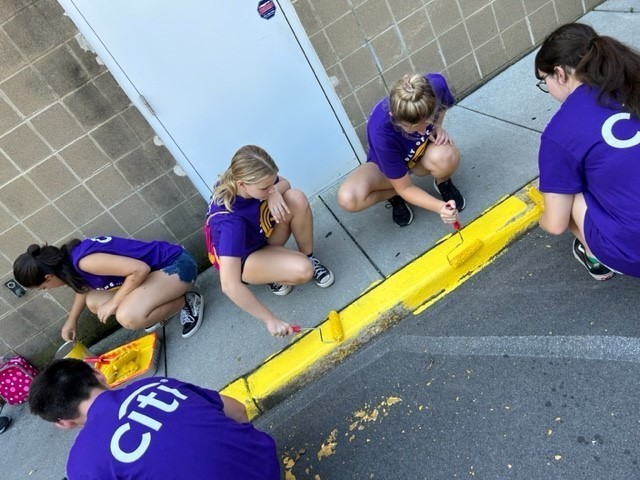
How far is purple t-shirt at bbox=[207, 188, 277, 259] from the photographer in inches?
101

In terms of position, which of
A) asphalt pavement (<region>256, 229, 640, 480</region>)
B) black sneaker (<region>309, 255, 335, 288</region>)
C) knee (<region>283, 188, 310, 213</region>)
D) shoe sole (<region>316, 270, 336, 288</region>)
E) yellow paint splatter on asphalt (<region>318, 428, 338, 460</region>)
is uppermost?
knee (<region>283, 188, 310, 213</region>)

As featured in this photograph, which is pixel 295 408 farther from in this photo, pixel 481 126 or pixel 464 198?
pixel 481 126

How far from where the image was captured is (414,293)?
273cm

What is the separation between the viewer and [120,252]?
313 cm

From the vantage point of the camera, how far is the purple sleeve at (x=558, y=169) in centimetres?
193

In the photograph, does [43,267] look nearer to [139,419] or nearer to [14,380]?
[14,380]

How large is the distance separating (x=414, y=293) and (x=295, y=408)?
0.89 meters

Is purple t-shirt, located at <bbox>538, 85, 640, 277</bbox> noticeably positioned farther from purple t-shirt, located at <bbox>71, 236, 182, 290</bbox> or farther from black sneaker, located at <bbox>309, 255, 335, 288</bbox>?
purple t-shirt, located at <bbox>71, 236, 182, 290</bbox>

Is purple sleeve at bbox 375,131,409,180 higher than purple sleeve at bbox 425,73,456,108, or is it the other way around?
purple sleeve at bbox 425,73,456,108

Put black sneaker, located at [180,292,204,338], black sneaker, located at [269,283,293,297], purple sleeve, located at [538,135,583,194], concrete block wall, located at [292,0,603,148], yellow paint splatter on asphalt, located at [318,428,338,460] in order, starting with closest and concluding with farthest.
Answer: purple sleeve, located at [538,135,583,194] < yellow paint splatter on asphalt, located at [318,428,338,460] < black sneaker, located at [269,283,293,297] < black sneaker, located at [180,292,204,338] < concrete block wall, located at [292,0,603,148]

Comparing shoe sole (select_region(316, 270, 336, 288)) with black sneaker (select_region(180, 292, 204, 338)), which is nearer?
shoe sole (select_region(316, 270, 336, 288))

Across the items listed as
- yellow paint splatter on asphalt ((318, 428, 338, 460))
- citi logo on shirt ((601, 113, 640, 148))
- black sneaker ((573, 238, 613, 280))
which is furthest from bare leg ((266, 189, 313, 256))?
citi logo on shirt ((601, 113, 640, 148))

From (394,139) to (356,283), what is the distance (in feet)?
2.88

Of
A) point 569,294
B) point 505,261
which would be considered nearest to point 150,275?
point 505,261
